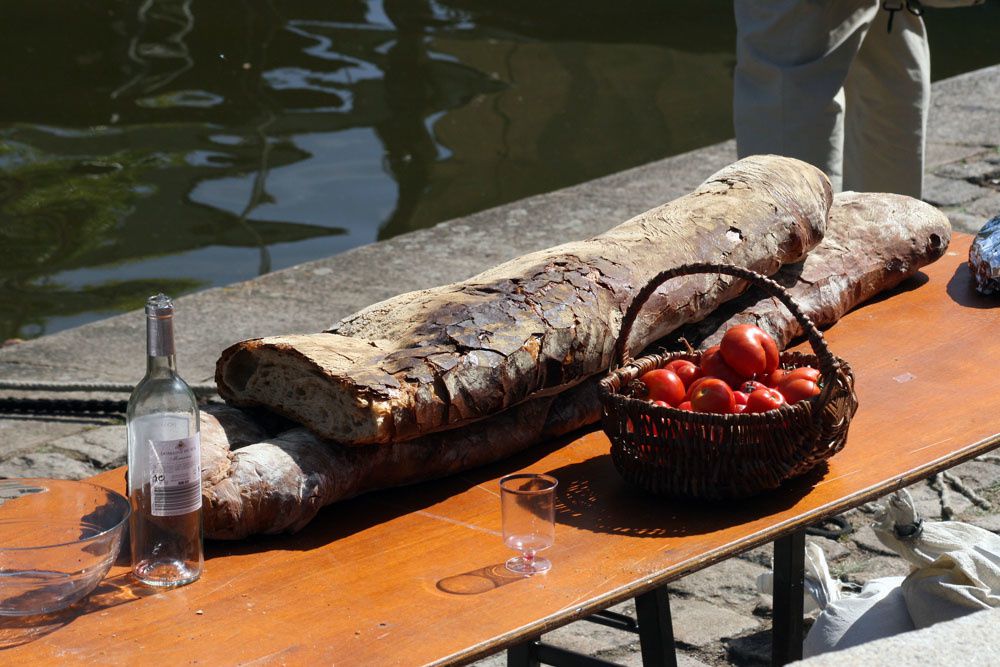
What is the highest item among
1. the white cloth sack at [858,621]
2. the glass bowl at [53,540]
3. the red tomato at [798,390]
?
the red tomato at [798,390]

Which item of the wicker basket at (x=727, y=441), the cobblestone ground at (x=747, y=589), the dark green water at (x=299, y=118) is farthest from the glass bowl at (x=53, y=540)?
the dark green water at (x=299, y=118)

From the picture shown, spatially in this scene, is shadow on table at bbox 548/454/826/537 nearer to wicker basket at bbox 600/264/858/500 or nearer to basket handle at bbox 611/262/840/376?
wicker basket at bbox 600/264/858/500

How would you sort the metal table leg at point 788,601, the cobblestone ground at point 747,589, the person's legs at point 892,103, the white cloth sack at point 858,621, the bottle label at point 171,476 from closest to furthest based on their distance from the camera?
the bottle label at point 171,476
the metal table leg at point 788,601
the white cloth sack at point 858,621
the cobblestone ground at point 747,589
the person's legs at point 892,103

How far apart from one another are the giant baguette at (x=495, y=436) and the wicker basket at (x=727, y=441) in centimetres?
26

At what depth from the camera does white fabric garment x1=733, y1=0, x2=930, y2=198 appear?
475cm

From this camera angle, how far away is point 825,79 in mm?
4785

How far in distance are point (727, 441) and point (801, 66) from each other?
284 centimetres

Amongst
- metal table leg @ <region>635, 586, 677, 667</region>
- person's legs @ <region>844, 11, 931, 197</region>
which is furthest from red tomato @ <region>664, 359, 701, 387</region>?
person's legs @ <region>844, 11, 931, 197</region>

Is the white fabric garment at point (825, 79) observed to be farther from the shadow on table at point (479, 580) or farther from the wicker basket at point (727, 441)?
the shadow on table at point (479, 580)

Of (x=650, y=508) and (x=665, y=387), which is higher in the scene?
(x=665, y=387)

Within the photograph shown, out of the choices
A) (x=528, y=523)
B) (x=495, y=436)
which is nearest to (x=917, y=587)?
(x=495, y=436)

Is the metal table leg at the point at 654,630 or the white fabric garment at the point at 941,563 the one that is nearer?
the metal table leg at the point at 654,630

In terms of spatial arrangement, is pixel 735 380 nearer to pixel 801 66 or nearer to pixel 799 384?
pixel 799 384

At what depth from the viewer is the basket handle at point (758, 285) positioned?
2.31 meters
